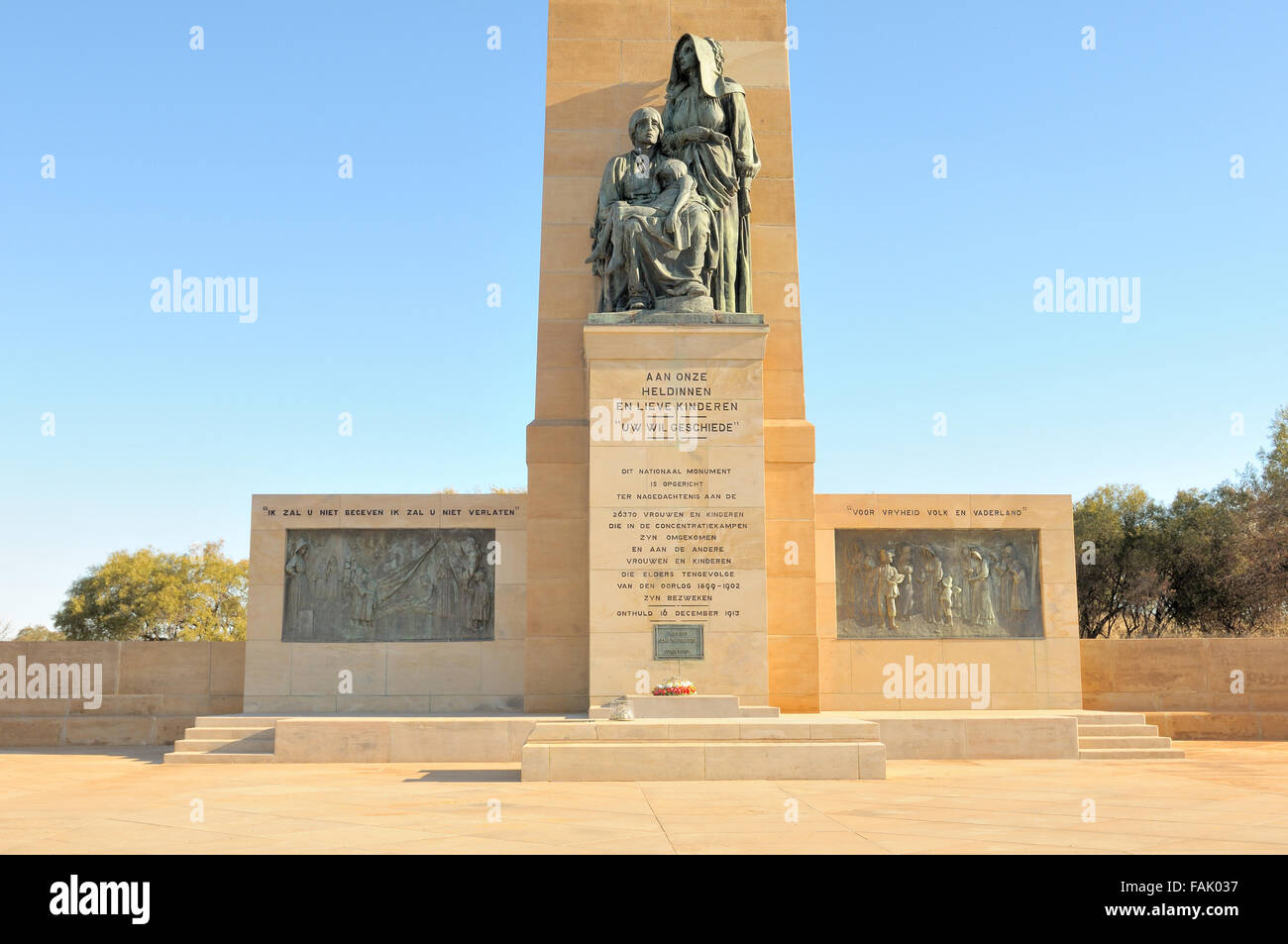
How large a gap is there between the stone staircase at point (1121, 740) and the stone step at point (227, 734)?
12675mm

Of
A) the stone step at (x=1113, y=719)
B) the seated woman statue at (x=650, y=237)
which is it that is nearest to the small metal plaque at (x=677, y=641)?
the seated woman statue at (x=650, y=237)

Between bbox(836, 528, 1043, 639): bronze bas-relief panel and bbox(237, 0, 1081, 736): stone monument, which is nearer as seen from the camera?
bbox(237, 0, 1081, 736): stone monument

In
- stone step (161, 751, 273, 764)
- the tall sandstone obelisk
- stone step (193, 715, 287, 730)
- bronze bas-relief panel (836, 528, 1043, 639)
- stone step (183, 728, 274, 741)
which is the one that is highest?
the tall sandstone obelisk

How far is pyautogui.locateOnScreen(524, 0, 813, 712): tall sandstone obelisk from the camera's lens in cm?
2064

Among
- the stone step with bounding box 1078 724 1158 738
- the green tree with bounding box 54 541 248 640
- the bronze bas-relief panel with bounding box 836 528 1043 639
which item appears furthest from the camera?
the green tree with bounding box 54 541 248 640

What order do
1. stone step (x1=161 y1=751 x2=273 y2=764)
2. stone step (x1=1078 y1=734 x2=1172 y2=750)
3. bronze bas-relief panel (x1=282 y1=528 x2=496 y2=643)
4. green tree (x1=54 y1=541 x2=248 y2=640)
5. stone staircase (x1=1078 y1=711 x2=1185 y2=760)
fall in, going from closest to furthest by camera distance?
stone step (x1=161 y1=751 x2=273 y2=764) < stone staircase (x1=1078 y1=711 x2=1185 y2=760) < stone step (x1=1078 y1=734 x2=1172 y2=750) < bronze bas-relief panel (x1=282 y1=528 x2=496 y2=643) < green tree (x1=54 y1=541 x2=248 y2=640)

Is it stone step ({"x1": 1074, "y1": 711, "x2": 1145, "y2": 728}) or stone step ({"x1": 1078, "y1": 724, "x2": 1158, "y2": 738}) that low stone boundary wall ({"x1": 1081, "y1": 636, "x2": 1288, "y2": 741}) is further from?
stone step ({"x1": 1078, "y1": 724, "x2": 1158, "y2": 738})

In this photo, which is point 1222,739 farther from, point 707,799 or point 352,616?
point 352,616

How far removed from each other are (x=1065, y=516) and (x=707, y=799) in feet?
42.4

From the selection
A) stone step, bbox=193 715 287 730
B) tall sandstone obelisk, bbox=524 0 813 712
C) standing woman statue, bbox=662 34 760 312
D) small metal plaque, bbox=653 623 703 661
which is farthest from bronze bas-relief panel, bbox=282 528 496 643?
standing woman statue, bbox=662 34 760 312

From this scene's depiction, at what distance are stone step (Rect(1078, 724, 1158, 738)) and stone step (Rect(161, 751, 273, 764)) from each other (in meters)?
12.8

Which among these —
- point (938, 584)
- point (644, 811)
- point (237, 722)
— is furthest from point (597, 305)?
point (644, 811)

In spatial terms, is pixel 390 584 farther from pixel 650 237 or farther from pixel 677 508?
pixel 650 237

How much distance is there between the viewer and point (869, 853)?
805cm
